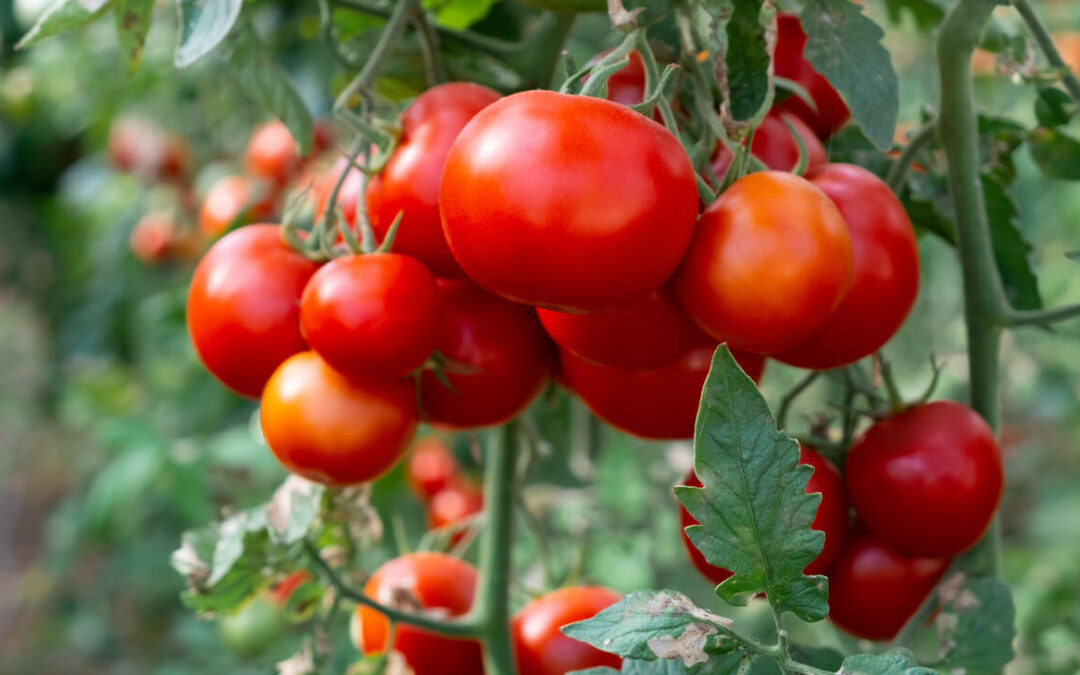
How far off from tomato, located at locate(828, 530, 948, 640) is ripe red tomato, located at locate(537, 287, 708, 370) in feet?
0.73

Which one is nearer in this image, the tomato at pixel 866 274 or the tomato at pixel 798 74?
the tomato at pixel 866 274

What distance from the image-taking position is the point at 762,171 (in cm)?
53

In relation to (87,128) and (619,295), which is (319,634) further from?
(87,128)

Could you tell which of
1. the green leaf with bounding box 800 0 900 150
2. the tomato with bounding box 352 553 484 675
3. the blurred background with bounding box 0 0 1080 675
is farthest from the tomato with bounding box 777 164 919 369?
the tomato with bounding box 352 553 484 675

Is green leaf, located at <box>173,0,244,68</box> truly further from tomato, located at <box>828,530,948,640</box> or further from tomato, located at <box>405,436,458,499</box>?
tomato, located at <box>405,436,458,499</box>

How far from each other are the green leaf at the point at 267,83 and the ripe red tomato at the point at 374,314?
190 mm

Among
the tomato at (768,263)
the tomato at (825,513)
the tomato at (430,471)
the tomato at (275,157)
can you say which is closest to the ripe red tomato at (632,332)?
the tomato at (768,263)

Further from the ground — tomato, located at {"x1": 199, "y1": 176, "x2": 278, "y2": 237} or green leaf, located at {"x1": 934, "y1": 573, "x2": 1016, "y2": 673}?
green leaf, located at {"x1": 934, "y1": 573, "x2": 1016, "y2": 673}

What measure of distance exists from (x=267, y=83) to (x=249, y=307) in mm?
196

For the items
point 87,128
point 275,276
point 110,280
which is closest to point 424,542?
point 275,276

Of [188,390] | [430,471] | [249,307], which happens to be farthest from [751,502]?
[188,390]

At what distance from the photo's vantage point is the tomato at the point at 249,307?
0.64m

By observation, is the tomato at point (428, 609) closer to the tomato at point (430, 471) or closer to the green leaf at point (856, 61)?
the green leaf at point (856, 61)

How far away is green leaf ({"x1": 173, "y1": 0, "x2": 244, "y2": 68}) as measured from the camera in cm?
61
